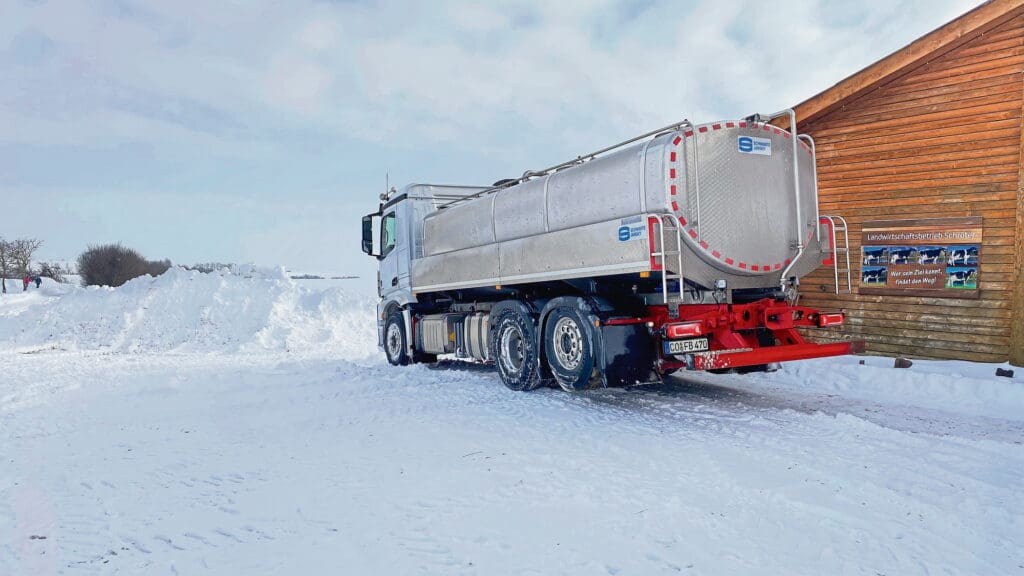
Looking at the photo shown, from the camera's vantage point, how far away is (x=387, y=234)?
14195mm

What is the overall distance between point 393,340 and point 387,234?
2316 mm

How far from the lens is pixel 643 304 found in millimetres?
8172

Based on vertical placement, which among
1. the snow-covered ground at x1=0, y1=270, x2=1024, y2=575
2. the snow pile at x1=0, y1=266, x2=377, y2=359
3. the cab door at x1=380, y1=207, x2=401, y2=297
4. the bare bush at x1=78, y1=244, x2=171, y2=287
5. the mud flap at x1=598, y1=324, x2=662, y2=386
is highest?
the bare bush at x1=78, y1=244, x2=171, y2=287

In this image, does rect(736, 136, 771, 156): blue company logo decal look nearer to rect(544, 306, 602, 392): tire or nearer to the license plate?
the license plate

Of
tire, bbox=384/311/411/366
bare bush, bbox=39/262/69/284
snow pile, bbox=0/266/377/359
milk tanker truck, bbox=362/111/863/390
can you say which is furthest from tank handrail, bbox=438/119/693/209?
bare bush, bbox=39/262/69/284

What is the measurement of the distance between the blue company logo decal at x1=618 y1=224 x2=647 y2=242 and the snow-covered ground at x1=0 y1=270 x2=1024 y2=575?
2023mm

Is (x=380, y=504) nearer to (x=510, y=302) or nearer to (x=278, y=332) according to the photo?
(x=510, y=302)

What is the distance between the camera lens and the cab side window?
13.9 meters

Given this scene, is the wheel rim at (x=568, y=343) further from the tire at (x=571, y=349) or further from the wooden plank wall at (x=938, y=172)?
the wooden plank wall at (x=938, y=172)

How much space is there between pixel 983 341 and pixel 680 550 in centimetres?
924

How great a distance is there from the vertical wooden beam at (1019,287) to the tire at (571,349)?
6748mm

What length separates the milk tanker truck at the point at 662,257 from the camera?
722 cm

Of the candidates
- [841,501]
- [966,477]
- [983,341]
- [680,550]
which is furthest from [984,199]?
[680,550]

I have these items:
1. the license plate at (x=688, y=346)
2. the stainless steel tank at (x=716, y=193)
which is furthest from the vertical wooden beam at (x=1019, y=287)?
the license plate at (x=688, y=346)
